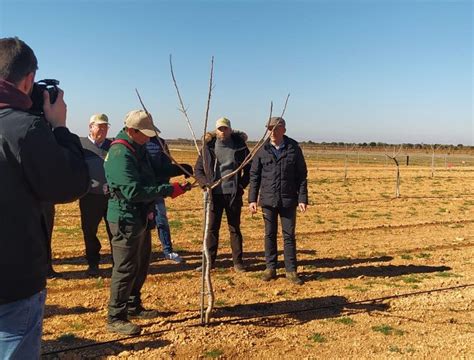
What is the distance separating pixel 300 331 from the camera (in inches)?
171

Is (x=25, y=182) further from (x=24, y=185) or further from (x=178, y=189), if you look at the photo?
(x=178, y=189)

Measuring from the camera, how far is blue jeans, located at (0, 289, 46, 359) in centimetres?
191

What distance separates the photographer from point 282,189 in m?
5.65

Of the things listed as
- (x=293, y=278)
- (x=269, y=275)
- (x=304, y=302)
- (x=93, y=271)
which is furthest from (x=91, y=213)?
(x=304, y=302)

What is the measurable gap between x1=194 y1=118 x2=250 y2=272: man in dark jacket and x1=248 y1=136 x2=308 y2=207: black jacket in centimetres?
40

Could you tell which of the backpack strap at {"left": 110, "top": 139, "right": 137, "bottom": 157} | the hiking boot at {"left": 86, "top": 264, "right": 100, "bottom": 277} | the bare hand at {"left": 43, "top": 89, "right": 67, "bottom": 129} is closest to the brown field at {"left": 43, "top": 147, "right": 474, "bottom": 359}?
the hiking boot at {"left": 86, "top": 264, "right": 100, "bottom": 277}

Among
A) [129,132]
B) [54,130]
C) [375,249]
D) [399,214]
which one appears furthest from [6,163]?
[399,214]

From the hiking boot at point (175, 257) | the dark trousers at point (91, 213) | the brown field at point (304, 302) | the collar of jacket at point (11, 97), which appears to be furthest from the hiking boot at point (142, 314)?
the collar of jacket at point (11, 97)

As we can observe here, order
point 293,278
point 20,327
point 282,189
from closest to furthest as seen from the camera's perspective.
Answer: point 20,327, point 282,189, point 293,278

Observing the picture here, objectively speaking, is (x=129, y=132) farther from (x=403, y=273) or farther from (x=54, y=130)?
(x=403, y=273)

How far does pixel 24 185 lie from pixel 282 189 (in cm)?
407

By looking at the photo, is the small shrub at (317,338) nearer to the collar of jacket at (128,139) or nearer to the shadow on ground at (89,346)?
the shadow on ground at (89,346)

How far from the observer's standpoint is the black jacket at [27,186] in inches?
70.3

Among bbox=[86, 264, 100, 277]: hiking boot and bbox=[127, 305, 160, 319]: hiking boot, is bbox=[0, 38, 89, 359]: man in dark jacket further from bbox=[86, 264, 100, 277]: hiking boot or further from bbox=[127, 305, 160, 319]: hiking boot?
bbox=[86, 264, 100, 277]: hiking boot
